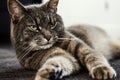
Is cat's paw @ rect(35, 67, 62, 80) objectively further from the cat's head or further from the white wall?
the white wall

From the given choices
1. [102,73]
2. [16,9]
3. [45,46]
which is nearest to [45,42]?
[45,46]

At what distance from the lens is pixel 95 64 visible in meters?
1.46

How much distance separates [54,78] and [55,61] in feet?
0.52

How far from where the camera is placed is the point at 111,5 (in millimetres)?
2928

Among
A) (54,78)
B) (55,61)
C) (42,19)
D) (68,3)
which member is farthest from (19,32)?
(68,3)

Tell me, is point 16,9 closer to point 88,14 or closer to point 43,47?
point 43,47

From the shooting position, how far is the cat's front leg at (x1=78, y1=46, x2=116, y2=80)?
4.50 feet

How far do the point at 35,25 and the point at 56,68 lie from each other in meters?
0.31

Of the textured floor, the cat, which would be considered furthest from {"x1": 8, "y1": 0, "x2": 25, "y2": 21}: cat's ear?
the textured floor

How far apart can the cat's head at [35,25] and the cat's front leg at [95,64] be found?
6.5 inches

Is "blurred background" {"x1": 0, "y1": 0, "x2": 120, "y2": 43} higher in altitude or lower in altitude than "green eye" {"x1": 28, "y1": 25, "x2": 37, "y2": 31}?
lower

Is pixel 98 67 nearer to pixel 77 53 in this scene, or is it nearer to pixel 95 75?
pixel 95 75

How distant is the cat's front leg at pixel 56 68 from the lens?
136 cm

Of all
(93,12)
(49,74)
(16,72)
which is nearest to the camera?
(49,74)
